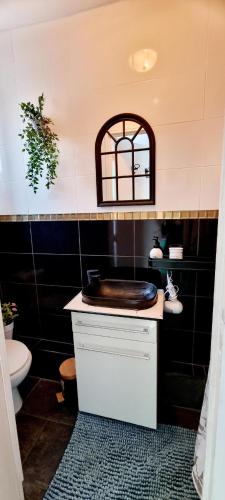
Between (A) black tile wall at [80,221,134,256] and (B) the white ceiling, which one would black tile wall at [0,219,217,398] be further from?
(B) the white ceiling

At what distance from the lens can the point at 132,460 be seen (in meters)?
1.33

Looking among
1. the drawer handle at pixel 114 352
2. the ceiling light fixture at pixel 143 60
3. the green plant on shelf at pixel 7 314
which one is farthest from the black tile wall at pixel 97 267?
the ceiling light fixture at pixel 143 60

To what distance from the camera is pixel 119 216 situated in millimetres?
1716

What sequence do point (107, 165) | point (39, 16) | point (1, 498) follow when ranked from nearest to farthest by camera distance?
point (1, 498) < point (39, 16) < point (107, 165)

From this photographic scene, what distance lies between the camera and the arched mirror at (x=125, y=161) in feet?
5.12

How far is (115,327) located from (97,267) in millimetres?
569

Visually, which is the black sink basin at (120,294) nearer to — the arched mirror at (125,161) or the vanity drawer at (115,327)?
the vanity drawer at (115,327)

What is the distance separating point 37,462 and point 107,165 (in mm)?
1763

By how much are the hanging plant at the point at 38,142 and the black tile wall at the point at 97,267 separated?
0.39 metres

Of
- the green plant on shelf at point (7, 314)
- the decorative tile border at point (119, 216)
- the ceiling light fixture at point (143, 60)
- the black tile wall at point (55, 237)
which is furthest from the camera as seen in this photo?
the green plant on shelf at point (7, 314)

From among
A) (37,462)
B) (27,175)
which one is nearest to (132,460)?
(37,462)

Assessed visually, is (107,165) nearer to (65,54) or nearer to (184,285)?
(65,54)

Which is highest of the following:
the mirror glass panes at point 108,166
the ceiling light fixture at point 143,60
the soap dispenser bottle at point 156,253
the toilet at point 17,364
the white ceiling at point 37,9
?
the white ceiling at point 37,9

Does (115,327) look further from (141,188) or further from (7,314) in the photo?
(7,314)
